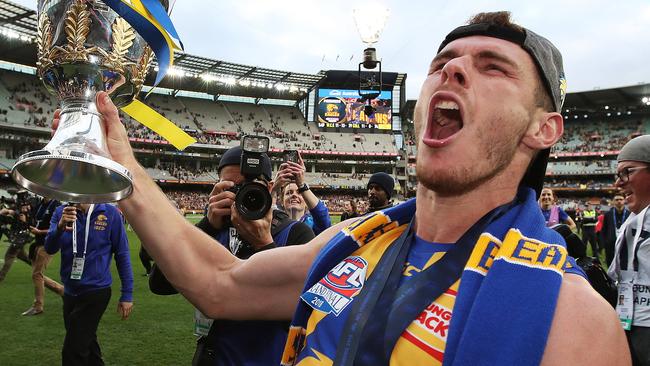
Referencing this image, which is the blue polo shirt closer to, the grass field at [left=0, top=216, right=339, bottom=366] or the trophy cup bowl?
the grass field at [left=0, top=216, right=339, bottom=366]

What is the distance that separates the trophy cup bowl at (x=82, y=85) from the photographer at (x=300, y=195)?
2.03 metres

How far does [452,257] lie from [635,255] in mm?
2777

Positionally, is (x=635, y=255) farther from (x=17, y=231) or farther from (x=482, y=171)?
(x=17, y=231)

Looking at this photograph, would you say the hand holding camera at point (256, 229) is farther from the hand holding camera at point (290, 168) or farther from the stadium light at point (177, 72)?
the stadium light at point (177, 72)

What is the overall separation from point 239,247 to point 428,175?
62.2 inches

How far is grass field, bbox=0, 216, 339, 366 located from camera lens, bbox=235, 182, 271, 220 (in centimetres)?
386

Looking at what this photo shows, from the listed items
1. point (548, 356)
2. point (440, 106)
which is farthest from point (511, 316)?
point (440, 106)

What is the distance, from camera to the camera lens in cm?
203

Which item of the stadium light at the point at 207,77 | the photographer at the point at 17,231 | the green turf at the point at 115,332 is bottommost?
the green turf at the point at 115,332

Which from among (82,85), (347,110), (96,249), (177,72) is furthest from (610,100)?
(82,85)

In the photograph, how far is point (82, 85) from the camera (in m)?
1.58

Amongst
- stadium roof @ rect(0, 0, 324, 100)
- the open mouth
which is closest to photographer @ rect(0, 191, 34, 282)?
the open mouth

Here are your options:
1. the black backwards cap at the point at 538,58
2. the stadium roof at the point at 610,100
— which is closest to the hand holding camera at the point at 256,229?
the black backwards cap at the point at 538,58

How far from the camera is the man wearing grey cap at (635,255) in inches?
118
